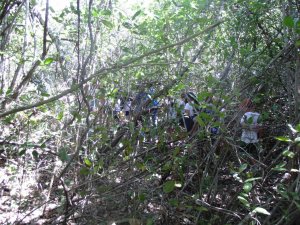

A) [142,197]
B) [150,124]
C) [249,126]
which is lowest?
[142,197]

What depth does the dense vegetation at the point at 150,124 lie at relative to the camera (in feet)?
10.2

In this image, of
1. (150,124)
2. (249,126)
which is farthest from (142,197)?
(249,126)

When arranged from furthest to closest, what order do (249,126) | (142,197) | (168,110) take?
(168,110)
(249,126)
(142,197)

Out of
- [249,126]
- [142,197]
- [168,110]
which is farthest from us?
[168,110]

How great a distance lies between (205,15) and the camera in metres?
3.90

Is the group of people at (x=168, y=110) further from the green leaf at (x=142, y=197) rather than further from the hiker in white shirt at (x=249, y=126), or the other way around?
the green leaf at (x=142, y=197)

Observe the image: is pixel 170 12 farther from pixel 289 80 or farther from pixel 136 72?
pixel 289 80

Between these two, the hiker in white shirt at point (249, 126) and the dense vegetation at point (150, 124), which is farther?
the hiker in white shirt at point (249, 126)

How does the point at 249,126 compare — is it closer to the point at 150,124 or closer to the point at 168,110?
the point at 168,110

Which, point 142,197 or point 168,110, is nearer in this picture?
point 142,197

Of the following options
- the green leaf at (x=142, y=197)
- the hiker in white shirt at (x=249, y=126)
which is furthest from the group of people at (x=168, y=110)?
the green leaf at (x=142, y=197)

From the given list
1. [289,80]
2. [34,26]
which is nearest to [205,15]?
[289,80]

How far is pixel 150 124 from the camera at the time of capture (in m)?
3.93

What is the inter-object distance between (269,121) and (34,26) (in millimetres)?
2782
